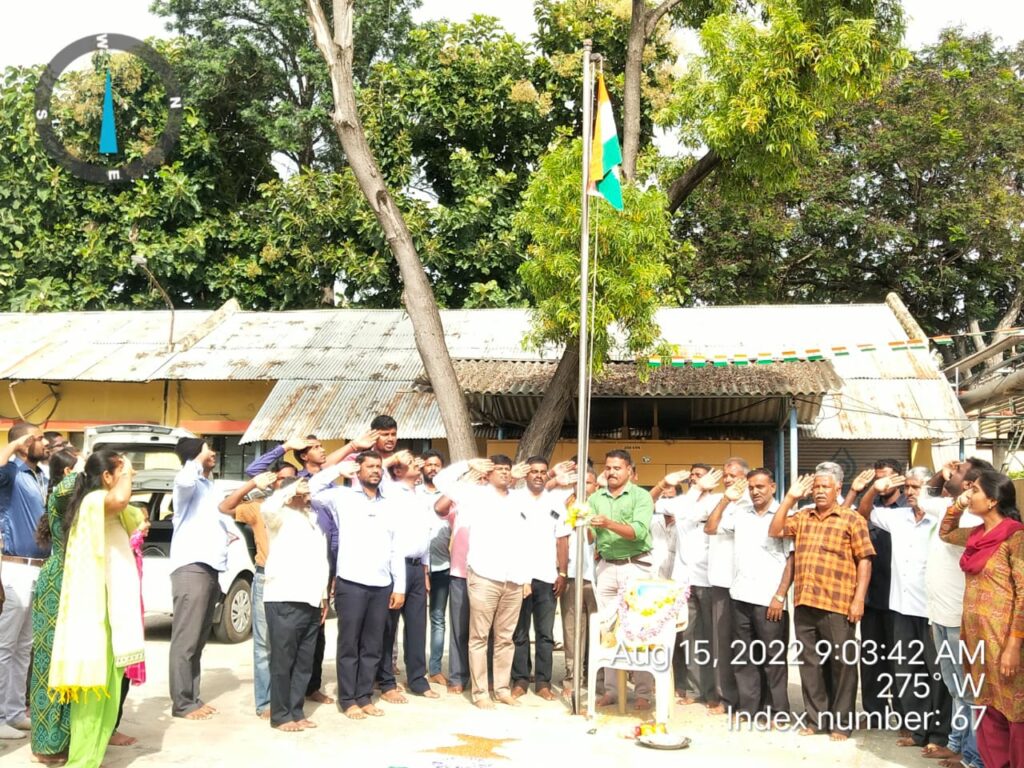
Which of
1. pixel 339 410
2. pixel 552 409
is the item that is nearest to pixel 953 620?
pixel 552 409

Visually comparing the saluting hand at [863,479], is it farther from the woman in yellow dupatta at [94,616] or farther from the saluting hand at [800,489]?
the woman in yellow dupatta at [94,616]

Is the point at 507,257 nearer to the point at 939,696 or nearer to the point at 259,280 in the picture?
the point at 259,280

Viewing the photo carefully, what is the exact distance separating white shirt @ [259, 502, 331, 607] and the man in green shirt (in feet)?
6.20

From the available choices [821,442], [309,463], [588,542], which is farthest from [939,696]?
[821,442]

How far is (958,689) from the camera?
5.98 meters

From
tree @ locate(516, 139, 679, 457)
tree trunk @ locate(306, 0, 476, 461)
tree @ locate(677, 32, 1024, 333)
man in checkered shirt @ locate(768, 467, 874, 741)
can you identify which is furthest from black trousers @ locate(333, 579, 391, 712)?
tree @ locate(677, 32, 1024, 333)

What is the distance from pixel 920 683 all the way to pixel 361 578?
3597mm

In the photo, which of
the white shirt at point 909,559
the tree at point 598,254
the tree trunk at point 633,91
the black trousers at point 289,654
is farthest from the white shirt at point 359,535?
the tree trunk at point 633,91

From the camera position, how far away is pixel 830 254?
22625 millimetres

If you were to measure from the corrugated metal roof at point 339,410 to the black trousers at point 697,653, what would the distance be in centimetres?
781

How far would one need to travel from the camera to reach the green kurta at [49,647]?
565 centimetres

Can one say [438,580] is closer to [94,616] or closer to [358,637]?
[358,637]

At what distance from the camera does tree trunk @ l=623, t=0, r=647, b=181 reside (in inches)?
471

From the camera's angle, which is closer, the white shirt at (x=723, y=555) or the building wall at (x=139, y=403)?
the white shirt at (x=723, y=555)
